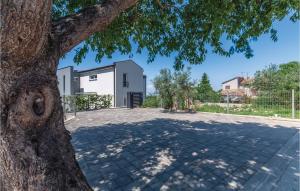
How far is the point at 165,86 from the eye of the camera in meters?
16.6

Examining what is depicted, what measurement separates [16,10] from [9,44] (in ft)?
0.85

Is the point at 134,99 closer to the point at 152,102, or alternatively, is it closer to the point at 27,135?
the point at 152,102

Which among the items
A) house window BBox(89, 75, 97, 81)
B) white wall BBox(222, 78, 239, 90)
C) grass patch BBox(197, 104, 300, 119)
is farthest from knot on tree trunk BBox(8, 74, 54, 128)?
white wall BBox(222, 78, 239, 90)

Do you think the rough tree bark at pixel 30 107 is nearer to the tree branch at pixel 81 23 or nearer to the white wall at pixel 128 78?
the tree branch at pixel 81 23

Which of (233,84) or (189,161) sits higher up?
(233,84)

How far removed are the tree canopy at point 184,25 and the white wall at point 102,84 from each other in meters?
18.9

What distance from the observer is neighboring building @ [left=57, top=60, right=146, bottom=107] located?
2389cm

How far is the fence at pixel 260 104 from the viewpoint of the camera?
12195mm

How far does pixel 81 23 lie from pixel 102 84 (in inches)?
939

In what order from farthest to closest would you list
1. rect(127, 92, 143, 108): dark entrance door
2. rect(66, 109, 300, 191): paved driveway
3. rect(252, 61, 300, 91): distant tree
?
rect(127, 92, 143, 108): dark entrance door → rect(252, 61, 300, 91): distant tree → rect(66, 109, 300, 191): paved driveway

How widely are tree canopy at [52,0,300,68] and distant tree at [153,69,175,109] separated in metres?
10.6

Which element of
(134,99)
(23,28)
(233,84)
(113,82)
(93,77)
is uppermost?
(233,84)

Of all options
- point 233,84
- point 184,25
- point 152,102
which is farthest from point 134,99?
point 233,84

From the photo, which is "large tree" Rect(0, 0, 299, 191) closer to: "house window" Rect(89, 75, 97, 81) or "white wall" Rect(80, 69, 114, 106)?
"white wall" Rect(80, 69, 114, 106)
